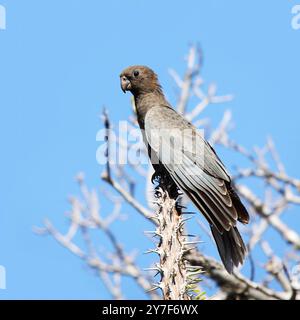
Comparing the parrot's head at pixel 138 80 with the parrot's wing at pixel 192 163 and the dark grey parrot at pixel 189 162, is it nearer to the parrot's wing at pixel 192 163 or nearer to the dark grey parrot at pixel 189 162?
the dark grey parrot at pixel 189 162

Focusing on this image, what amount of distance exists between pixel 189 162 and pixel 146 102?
5.38ft

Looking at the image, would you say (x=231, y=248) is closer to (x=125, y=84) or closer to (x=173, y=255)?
(x=173, y=255)

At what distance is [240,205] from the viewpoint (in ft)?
23.9

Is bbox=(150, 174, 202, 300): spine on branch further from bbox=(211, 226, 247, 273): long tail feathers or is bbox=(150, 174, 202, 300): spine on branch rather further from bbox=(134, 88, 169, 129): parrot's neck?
bbox=(134, 88, 169, 129): parrot's neck

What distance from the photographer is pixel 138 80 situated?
9.67 meters

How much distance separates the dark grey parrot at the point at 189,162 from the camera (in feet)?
23.3

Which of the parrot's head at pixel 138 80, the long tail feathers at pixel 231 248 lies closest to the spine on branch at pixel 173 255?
the long tail feathers at pixel 231 248

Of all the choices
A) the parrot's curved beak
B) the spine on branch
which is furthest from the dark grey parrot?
the spine on branch

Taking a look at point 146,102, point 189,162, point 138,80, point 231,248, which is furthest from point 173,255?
point 138,80
